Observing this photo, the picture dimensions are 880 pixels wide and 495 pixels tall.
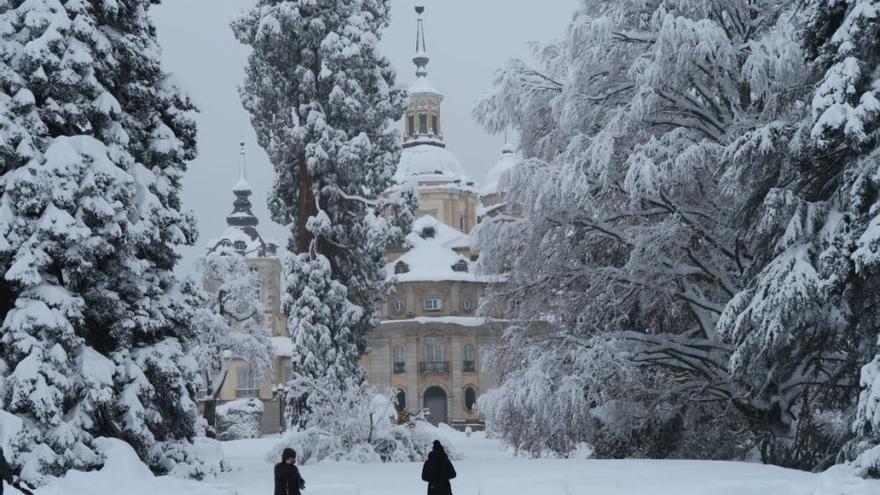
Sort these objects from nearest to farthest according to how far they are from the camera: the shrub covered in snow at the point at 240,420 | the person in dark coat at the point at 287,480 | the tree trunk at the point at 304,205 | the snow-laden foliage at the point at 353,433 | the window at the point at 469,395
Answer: the person in dark coat at the point at 287,480 < the snow-laden foliage at the point at 353,433 < the tree trunk at the point at 304,205 < the shrub covered in snow at the point at 240,420 < the window at the point at 469,395

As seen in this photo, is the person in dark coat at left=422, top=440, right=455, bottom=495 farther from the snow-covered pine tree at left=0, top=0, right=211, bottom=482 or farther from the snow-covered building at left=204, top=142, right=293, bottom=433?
the snow-covered building at left=204, top=142, right=293, bottom=433

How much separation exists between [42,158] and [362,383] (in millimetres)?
13346

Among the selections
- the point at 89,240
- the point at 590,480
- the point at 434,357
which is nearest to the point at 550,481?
the point at 590,480

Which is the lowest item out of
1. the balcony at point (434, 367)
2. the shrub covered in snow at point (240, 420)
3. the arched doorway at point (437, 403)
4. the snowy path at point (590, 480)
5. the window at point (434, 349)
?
the snowy path at point (590, 480)

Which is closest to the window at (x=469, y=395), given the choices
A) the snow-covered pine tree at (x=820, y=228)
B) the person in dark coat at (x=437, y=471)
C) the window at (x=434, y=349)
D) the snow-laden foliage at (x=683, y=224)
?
the window at (x=434, y=349)

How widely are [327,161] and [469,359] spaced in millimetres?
53616

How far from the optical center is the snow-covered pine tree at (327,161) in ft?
90.6

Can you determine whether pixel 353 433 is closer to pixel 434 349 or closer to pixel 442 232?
pixel 434 349

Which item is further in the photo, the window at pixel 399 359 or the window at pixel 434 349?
the window at pixel 434 349

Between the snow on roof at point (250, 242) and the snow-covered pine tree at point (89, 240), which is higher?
the snow on roof at point (250, 242)

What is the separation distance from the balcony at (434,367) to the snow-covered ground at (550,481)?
58.5 m

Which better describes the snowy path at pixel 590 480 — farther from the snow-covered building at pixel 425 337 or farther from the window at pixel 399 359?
the window at pixel 399 359

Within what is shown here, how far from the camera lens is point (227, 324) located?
4344 centimetres

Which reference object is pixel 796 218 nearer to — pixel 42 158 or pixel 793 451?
pixel 793 451
